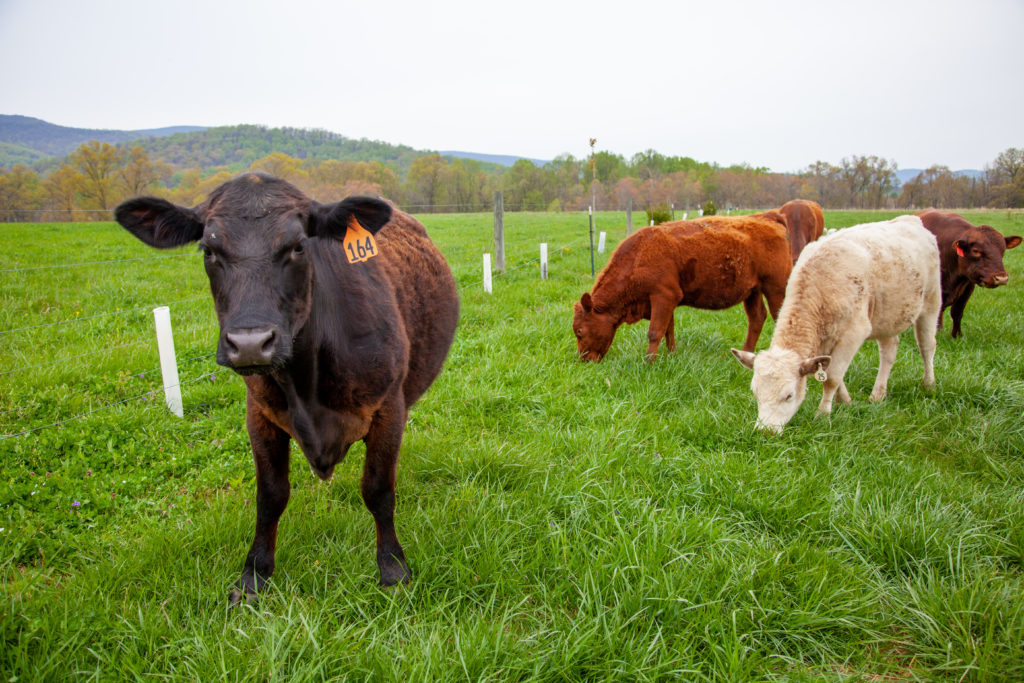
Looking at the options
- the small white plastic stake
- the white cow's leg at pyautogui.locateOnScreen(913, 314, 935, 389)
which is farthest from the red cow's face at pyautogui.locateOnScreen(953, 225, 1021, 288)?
the small white plastic stake

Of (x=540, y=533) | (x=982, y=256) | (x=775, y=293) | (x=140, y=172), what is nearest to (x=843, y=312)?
(x=775, y=293)

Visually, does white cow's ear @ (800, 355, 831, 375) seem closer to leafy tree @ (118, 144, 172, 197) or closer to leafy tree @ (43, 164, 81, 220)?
leafy tree @ (118, 144, 172, 197)

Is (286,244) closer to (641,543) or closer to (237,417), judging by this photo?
(641,543)

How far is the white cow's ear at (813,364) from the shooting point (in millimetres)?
4141

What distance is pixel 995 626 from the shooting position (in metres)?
2.15

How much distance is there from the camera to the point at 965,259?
21.9ft

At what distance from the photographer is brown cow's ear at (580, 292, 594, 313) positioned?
6.11 meters

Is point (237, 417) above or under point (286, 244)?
under

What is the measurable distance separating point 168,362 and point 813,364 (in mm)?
5356

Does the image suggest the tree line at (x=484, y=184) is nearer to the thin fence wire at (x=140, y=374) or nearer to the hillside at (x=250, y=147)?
the thin fence wire at (x=140, y=374)

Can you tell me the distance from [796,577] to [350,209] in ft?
8.78

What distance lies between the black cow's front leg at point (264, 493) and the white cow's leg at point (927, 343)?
5.74 metres

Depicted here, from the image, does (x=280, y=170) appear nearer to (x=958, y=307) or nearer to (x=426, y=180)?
(x=958, y=307)

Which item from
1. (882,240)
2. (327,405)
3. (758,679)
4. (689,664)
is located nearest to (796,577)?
(758,679)
